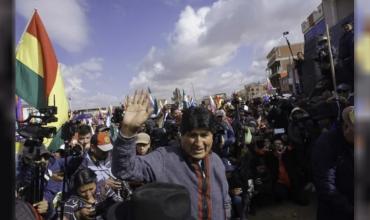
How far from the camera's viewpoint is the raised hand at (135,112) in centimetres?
172

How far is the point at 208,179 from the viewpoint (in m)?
2.04

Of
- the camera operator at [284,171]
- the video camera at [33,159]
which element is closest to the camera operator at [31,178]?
the video camera at [33,159]

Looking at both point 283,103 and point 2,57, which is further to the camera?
point 283,103

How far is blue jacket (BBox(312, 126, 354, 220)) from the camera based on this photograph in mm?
2504

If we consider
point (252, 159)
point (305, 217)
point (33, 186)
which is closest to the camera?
point (33, 186)

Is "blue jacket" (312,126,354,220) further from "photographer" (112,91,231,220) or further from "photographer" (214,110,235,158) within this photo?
"photographer" (214,110,235,158)

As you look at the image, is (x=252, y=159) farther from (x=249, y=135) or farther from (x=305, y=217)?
(x=305, y=217)

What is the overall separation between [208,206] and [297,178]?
14.7 feet

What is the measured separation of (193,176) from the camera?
2008 mm

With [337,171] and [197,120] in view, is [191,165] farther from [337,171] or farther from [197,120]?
[337,171]

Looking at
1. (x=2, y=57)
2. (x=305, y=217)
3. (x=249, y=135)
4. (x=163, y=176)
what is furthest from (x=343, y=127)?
(x=249, y=135)

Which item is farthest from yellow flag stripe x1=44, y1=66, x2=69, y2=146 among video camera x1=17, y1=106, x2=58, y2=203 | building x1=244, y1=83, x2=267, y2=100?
building x1=244, y1=83, x2=267, y2=100

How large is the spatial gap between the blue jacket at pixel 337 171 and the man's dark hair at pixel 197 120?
2.87ft

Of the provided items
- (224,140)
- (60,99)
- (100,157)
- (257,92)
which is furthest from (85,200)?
(257,92)
